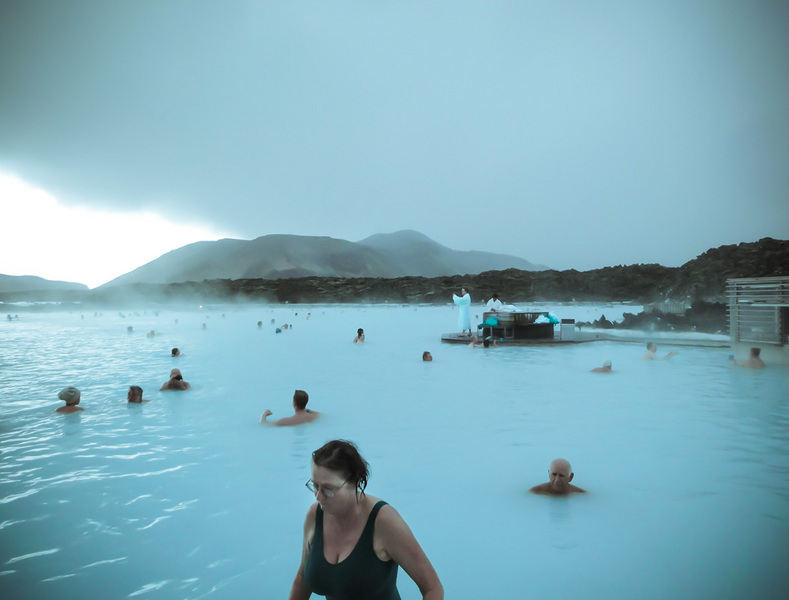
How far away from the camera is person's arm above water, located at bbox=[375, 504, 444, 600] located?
6.65 ft

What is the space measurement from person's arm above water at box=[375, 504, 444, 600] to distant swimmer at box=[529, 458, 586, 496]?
355cm

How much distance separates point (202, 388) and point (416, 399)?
498 cm

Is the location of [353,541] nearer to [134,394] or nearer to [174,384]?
[134,394]

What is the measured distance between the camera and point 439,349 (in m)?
17.6

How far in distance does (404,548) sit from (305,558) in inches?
19.5

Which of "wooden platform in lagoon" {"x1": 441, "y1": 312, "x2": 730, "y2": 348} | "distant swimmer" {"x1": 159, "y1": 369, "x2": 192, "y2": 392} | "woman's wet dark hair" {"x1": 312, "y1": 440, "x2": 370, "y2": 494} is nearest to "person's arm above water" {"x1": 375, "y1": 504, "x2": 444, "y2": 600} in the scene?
"woman's wet dark hair" {"x1": 312, "y1": 440, "x2": 370, "y2": 494}

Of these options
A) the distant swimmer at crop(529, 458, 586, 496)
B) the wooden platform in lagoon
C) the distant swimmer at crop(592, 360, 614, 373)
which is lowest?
the distant swimmer at crop(529, 458, 586, 496)

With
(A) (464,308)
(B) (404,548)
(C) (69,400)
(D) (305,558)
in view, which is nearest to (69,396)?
(C) (69,400)

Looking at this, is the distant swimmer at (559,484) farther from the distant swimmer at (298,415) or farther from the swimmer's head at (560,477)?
the distant swimmer at (298,415)

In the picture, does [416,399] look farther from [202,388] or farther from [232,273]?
[232,273]

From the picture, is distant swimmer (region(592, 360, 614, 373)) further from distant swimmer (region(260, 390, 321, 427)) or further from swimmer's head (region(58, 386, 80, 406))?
swimmer's head (region(58, 386, 80, 406))

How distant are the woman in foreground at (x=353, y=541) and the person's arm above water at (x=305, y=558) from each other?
22 mm

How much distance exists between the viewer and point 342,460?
2.03 meters

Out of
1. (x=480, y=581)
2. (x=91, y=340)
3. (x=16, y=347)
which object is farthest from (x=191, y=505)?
(x=91, y=340)
